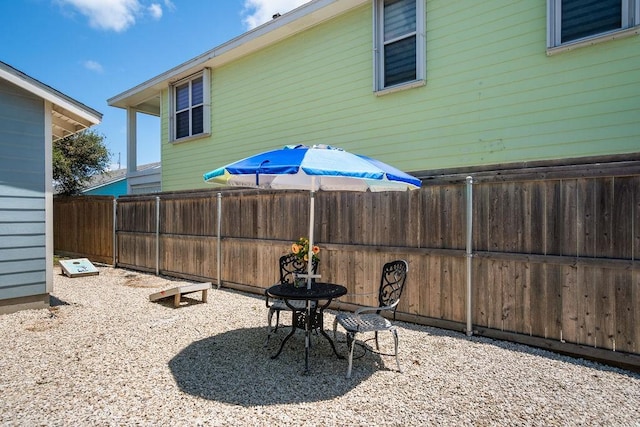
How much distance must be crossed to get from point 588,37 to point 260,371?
5.85m

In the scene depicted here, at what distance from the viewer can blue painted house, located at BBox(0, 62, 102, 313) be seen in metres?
5.91

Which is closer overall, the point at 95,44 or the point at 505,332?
the point at 505,332

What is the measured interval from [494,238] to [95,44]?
14.9 m

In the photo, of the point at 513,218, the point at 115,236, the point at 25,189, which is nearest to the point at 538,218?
the point at 513,218

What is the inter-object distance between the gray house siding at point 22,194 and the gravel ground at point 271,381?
2.61 feet

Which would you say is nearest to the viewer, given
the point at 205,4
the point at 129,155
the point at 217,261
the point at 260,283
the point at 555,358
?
the point at 555,358

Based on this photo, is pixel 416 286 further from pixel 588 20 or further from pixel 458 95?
pixel 588 20

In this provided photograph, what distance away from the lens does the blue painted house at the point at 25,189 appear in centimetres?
591

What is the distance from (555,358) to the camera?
4148 millimetres

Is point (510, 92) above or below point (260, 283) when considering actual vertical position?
above

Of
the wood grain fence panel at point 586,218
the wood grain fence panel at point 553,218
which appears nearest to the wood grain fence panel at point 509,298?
the wood grain fence panel at point 553,218

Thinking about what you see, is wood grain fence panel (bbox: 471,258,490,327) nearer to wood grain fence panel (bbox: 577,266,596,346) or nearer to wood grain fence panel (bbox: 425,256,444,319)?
wood grain fence panel (bbox: 425,256,444,319)

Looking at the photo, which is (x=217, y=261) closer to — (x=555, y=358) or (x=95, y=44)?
(x=555, y=358)

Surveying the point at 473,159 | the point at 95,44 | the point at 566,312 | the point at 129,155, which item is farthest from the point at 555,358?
the point at 95,44
